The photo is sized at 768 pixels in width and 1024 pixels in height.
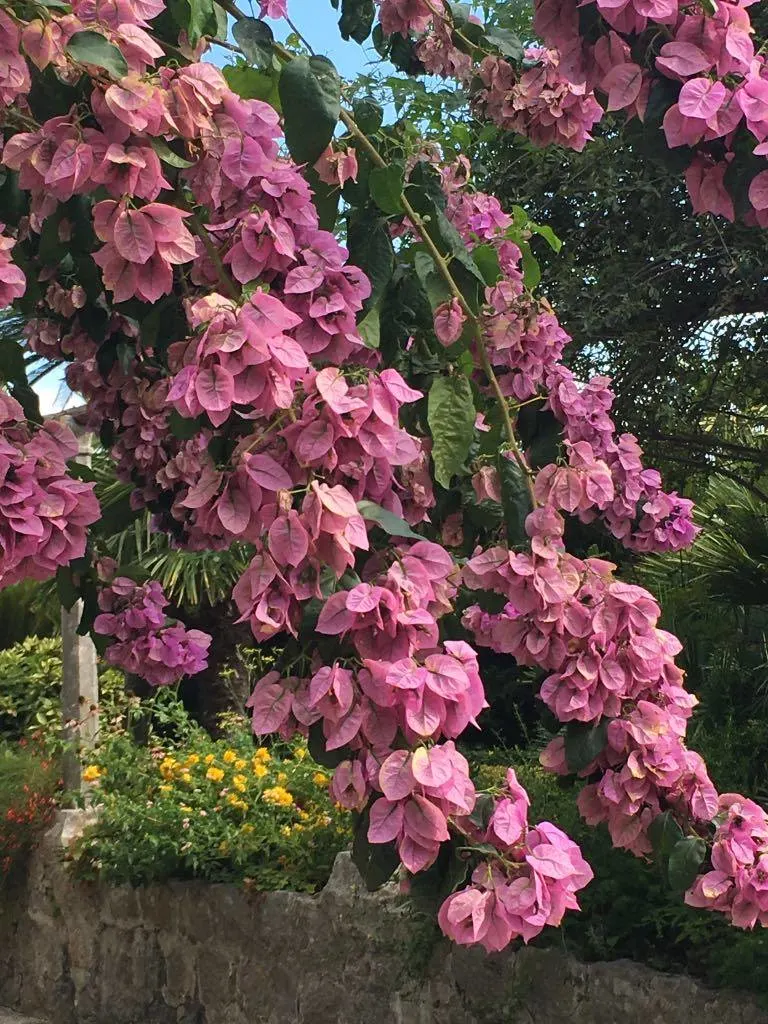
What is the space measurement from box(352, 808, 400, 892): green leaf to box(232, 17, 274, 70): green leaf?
1.17 metres

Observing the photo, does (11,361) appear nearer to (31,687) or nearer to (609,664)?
(609,664)

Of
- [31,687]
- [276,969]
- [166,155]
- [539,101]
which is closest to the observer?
[166,155]

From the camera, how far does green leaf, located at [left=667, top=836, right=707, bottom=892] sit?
56.8 inches

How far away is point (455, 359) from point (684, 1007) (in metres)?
1.79

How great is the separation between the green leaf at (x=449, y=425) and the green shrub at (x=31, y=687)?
5347mm

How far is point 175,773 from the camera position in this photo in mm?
4762

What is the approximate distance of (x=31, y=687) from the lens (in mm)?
7043

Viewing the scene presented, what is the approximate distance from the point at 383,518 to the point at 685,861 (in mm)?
613

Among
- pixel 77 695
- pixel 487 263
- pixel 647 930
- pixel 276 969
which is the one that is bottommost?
pixel 77 695

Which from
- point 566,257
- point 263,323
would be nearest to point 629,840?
point 263,323

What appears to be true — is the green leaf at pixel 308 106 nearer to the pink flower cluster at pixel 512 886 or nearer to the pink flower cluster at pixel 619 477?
the pink flower cluster at pixel 619 477

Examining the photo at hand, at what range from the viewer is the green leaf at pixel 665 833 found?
1477 mm

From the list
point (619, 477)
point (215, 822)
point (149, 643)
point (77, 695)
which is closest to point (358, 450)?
point (149, 643)

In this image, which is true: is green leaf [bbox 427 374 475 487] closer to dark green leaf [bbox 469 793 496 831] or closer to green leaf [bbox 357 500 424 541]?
green leaf [bbox 357 500 424 541]
